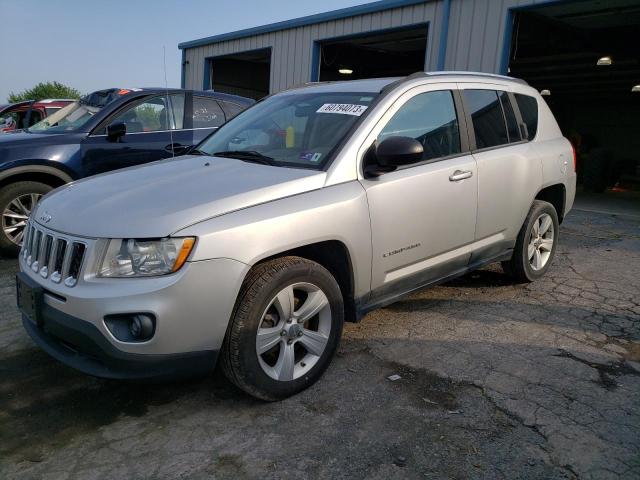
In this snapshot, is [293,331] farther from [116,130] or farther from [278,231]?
[116,130]

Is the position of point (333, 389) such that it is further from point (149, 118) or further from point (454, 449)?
point (149, 118)

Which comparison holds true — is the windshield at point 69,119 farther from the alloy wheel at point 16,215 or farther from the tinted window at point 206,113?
the tinted window at point 206,113

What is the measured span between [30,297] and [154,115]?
391cm

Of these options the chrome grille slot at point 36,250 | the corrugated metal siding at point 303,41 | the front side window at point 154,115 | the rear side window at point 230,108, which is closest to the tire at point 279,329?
the chrome grille slot at point 36,250

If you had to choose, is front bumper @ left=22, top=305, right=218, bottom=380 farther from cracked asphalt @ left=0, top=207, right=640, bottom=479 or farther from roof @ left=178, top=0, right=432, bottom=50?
roof @ left=178, top=0, right=432, bottom=50

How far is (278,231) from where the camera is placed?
259 centimetres

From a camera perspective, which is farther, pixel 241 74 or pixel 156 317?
pixel 241 74

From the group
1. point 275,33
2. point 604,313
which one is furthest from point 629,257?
point 275,33

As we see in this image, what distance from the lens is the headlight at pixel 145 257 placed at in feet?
7.66

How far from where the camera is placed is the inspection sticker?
324 centimetres

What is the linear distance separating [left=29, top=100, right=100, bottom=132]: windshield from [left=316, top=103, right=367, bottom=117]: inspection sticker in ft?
11.6

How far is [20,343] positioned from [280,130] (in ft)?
7.27

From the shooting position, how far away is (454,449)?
93.5 inches

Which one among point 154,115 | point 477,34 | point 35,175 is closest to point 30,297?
point 35,175
